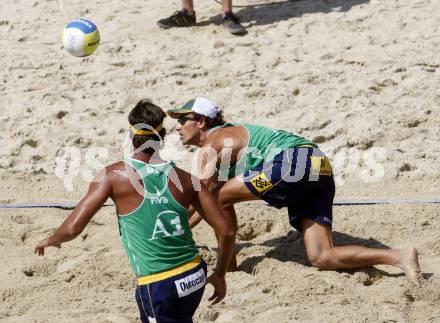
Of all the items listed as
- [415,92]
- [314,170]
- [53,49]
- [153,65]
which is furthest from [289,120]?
[53,49]

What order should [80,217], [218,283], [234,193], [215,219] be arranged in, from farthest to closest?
[234,193] → [218,283] → [215,219] → [80,217]

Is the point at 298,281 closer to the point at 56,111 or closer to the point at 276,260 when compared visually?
the point at 276,260

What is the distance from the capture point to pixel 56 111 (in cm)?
870

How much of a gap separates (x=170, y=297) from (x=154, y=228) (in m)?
0.35

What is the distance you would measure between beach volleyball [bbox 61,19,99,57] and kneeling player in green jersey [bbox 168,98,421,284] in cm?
260

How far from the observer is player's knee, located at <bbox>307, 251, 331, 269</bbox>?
584 cm

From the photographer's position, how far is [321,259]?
5.84 meters

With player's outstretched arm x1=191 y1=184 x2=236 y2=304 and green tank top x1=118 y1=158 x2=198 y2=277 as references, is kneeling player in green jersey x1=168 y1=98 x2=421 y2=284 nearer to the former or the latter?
player's outstretched arm x1=191 y1=184 x2=236 y2=304

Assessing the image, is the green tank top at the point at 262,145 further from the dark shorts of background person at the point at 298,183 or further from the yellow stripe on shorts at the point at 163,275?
the yellow stripe on shorts at the point at 163,275

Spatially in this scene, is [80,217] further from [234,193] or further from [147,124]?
[234,193]

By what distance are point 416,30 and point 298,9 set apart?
1.55 metres

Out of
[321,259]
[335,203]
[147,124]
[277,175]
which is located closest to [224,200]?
[277,175]

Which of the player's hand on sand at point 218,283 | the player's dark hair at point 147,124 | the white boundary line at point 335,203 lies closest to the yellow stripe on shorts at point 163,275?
the player's hand on sand at point 218,283

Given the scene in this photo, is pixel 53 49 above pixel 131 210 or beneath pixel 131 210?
beneath
